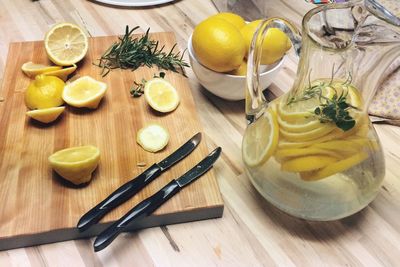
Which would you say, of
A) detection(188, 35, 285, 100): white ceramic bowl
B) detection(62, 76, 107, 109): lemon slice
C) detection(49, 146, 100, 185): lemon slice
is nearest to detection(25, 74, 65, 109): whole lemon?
detection(62, 76, 107, 109): lemon slice

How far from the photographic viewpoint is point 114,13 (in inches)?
42.3

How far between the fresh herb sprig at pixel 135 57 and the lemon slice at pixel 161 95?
0.08m

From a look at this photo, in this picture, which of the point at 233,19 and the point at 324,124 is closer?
the point at 324,124

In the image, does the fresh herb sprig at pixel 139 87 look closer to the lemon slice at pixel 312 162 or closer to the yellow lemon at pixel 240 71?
the yellow lemon at pixel 240 71

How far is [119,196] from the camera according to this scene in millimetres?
621

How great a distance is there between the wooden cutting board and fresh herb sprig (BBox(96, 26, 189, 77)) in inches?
0.6

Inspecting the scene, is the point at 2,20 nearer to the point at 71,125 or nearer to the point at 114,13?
the point at 114,13

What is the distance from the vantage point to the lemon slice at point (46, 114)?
72 cm

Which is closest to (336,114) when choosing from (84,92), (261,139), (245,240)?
(261,139)

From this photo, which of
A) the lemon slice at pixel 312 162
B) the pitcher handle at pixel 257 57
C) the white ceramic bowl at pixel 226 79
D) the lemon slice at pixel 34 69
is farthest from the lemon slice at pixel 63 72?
the lemon slice at pixel 312 162

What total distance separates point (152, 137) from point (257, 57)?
0.77 feet

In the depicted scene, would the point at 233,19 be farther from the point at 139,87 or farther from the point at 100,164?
the point at 100,164

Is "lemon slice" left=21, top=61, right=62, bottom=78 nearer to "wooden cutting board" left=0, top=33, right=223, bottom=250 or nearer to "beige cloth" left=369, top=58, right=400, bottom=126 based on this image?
"wooden cutting board" left=0, top=33, right=223, bottom=250

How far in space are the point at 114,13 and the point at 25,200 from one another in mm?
603
